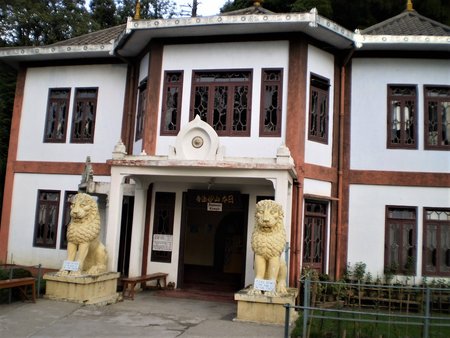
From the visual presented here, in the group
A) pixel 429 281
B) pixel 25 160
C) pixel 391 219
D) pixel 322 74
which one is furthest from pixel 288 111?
pixel 25 160

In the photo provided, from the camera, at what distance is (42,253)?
14648 millimetres

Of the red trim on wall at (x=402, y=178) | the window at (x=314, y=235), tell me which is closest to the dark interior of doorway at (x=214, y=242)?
the window at (x=314, y=235)

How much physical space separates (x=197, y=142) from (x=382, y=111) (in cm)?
529

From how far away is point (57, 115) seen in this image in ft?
50.2

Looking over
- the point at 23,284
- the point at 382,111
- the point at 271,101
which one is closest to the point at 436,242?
the point at 382,111

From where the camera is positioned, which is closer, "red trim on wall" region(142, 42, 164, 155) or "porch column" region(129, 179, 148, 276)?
"porch column" region(129, 179, 148, 276)

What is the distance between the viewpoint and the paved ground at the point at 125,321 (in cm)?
831

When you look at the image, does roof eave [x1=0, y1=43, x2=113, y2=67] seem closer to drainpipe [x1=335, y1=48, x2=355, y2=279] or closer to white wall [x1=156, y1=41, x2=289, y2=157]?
white wall [x1=156, y1=41, x2=289, y2=157]

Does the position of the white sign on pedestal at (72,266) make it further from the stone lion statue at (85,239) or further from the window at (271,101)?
the window at (271,101)

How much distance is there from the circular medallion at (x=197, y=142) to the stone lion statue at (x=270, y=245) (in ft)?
7.19

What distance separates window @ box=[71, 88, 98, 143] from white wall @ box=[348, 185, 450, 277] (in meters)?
7.79

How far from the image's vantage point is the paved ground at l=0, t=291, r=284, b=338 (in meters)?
8.31

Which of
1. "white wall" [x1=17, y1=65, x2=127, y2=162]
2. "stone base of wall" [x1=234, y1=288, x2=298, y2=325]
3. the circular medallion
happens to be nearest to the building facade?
"white wall" [x1=17, y1=65, x2=127, y2=162]

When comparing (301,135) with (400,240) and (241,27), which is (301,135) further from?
(400,240)
